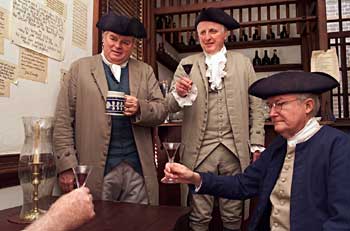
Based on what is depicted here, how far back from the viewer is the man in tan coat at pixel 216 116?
2029 mm

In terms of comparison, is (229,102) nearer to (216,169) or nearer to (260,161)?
(216,169)

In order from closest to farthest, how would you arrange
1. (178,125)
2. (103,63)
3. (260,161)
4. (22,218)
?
1. (22,218)
2. (260,161)
3. (103,63)
4. (178,125)

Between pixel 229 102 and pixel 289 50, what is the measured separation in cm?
419

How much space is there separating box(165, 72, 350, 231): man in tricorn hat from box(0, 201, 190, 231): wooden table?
0.57 ft

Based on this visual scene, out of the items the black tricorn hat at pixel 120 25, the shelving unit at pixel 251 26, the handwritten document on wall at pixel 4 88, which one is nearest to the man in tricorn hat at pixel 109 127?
the black tricorn hat at pixel 120 25

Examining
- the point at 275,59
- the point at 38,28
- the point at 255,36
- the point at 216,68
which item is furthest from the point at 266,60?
the point at 38,28

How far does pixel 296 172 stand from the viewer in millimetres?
1350

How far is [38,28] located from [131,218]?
1.12 metres

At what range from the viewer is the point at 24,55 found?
1.70 metres

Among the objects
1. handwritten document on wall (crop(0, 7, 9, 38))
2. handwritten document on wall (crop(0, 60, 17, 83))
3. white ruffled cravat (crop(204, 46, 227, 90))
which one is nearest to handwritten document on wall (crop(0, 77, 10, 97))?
handwritten document on wall (crop(0, 60, 17, 83))

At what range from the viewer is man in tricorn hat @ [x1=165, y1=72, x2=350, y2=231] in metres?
1.22

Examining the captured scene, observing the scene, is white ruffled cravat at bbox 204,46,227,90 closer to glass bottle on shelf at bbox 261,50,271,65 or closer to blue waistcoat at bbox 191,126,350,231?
blue waistcoat at bbox 191,126,350,231

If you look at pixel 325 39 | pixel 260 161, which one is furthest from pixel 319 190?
pixel 325 39

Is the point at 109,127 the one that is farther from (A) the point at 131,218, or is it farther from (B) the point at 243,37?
(B) the point at 243,37
